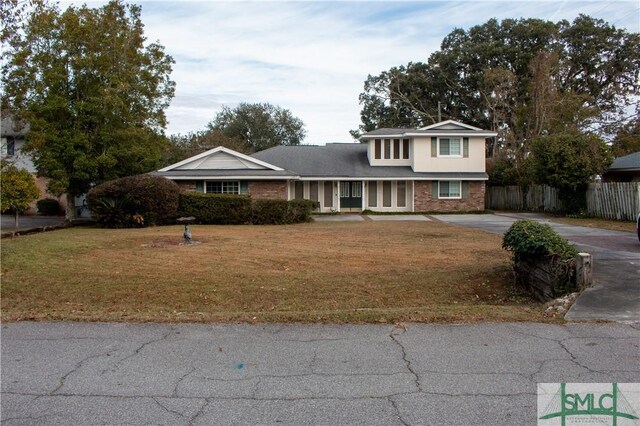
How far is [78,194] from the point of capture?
26422 millimetres

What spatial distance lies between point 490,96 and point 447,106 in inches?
352

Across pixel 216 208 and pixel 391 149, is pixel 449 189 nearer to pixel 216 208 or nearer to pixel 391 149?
pixel 391 149

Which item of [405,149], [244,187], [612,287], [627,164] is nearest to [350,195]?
[405,149]

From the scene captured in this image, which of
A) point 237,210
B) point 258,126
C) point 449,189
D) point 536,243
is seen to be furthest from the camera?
point 258,126

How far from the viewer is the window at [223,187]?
98.5 ft

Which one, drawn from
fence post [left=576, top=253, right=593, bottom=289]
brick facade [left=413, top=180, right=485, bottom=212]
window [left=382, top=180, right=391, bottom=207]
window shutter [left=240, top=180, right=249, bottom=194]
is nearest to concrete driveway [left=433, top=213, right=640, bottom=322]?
fence post [left=576, top=253, right=593, bottom=289]

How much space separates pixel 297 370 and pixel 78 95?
24.5m

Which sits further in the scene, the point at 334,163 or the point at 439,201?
the point at 334,163

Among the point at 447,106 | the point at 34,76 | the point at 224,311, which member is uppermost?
the point at 447,106

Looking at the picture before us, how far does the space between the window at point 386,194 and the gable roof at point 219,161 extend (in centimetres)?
781

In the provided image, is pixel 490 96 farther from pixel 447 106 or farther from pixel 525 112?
pixel 447 106

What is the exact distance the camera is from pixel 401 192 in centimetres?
3441

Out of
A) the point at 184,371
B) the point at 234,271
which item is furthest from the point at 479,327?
the point at 234,271

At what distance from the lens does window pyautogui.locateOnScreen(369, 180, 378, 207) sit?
3434 cm
